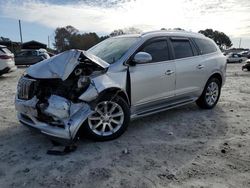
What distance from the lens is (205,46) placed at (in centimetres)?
651

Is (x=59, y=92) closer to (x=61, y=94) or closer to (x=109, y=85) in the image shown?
(x=61, y=94)

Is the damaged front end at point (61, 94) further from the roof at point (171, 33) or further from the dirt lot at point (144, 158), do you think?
the roof at point (171, 33)

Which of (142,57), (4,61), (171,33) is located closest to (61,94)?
(142,57)

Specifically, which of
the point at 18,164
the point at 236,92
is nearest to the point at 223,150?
the point at 18,164

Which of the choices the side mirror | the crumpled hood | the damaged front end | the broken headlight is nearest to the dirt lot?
the damaged front end

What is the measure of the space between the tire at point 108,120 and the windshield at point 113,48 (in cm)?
77

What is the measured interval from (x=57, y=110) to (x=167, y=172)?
5.64 ft

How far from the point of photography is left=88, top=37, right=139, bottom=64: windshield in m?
4.94

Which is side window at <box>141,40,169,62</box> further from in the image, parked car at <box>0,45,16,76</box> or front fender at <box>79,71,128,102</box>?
parked car at <box>0,45,16,76</box>

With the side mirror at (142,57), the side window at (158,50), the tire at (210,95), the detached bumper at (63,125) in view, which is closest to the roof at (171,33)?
the side window at (158,50)

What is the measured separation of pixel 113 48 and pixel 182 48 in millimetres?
1523

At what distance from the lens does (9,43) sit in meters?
38.9

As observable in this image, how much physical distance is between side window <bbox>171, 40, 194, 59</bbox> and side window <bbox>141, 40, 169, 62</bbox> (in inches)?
11.1

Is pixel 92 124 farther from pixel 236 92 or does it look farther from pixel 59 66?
pixel 236 92
